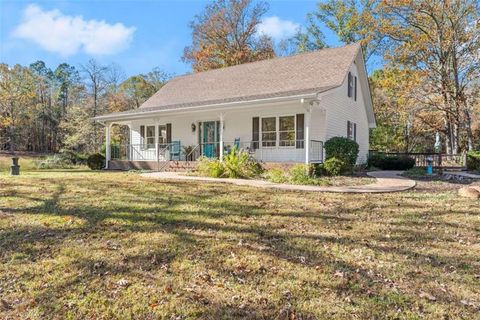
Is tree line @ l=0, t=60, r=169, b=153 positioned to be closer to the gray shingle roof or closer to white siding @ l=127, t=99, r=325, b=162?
the gray shingle roof

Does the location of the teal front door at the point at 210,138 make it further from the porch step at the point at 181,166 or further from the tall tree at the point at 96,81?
the tall tree at the point at 96,81

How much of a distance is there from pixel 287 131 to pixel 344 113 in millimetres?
3407

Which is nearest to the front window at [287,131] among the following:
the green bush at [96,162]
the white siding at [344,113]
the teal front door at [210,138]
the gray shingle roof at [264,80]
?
the gray shingle roof at [264,80]

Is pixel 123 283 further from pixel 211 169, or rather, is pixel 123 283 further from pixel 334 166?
pixel 334 166

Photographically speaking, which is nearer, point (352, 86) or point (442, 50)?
point (352, 86)

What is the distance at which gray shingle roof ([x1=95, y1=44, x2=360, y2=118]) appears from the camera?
14.8 meters

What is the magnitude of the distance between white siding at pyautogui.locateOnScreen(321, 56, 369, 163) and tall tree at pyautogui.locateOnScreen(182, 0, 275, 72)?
47.2 ft

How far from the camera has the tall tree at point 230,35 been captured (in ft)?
98.7

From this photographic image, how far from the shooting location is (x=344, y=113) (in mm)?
16000

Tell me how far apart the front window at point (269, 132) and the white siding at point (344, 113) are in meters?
2.25

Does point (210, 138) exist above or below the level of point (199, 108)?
below

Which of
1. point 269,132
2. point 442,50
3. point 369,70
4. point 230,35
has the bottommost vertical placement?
point 269,132

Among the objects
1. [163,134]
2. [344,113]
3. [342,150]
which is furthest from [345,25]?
[342,150]

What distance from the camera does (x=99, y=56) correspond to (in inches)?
1227
